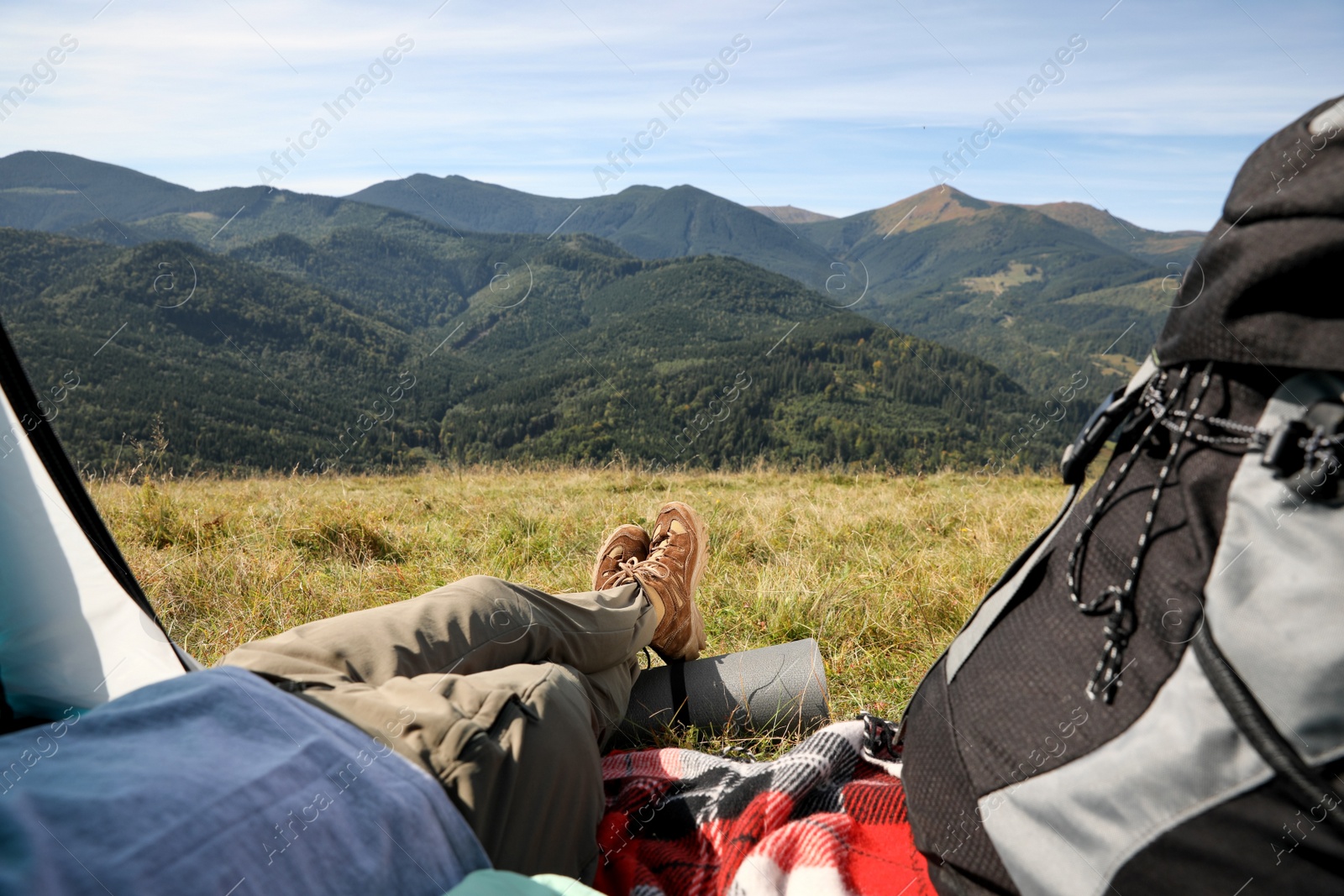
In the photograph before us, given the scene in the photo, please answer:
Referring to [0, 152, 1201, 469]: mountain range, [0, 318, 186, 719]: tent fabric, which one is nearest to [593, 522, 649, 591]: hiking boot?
[0, 318, 186, 719]: tent fabric

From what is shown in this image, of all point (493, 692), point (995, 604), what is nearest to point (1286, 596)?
point (995, 604)

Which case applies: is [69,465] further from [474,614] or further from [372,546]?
[372,546]

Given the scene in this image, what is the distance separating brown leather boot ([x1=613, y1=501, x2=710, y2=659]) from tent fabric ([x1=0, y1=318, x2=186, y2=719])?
4.56 feet

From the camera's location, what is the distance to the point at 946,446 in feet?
277

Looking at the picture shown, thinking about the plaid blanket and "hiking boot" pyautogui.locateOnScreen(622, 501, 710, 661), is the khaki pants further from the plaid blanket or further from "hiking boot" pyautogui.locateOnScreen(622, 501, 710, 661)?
"hiking boot" pyautogui.locateOnScreen(622, 501, 710, 661)

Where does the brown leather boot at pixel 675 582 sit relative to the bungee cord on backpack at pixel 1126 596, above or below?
below

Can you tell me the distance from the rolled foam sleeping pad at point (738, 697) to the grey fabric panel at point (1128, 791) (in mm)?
1167

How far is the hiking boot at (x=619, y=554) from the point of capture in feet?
9.16

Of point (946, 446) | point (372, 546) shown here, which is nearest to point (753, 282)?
point (946, 446)

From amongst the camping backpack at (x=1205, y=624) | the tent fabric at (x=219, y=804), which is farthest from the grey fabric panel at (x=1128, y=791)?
the tent fabric at (x=219, y=804)

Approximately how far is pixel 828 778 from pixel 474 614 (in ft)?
3.05

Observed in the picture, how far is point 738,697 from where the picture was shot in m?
2.39

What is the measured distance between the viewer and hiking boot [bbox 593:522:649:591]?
2.79 meters

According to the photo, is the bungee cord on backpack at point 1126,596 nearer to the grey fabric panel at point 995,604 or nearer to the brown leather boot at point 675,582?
the grey fabric panel at point 995,604
